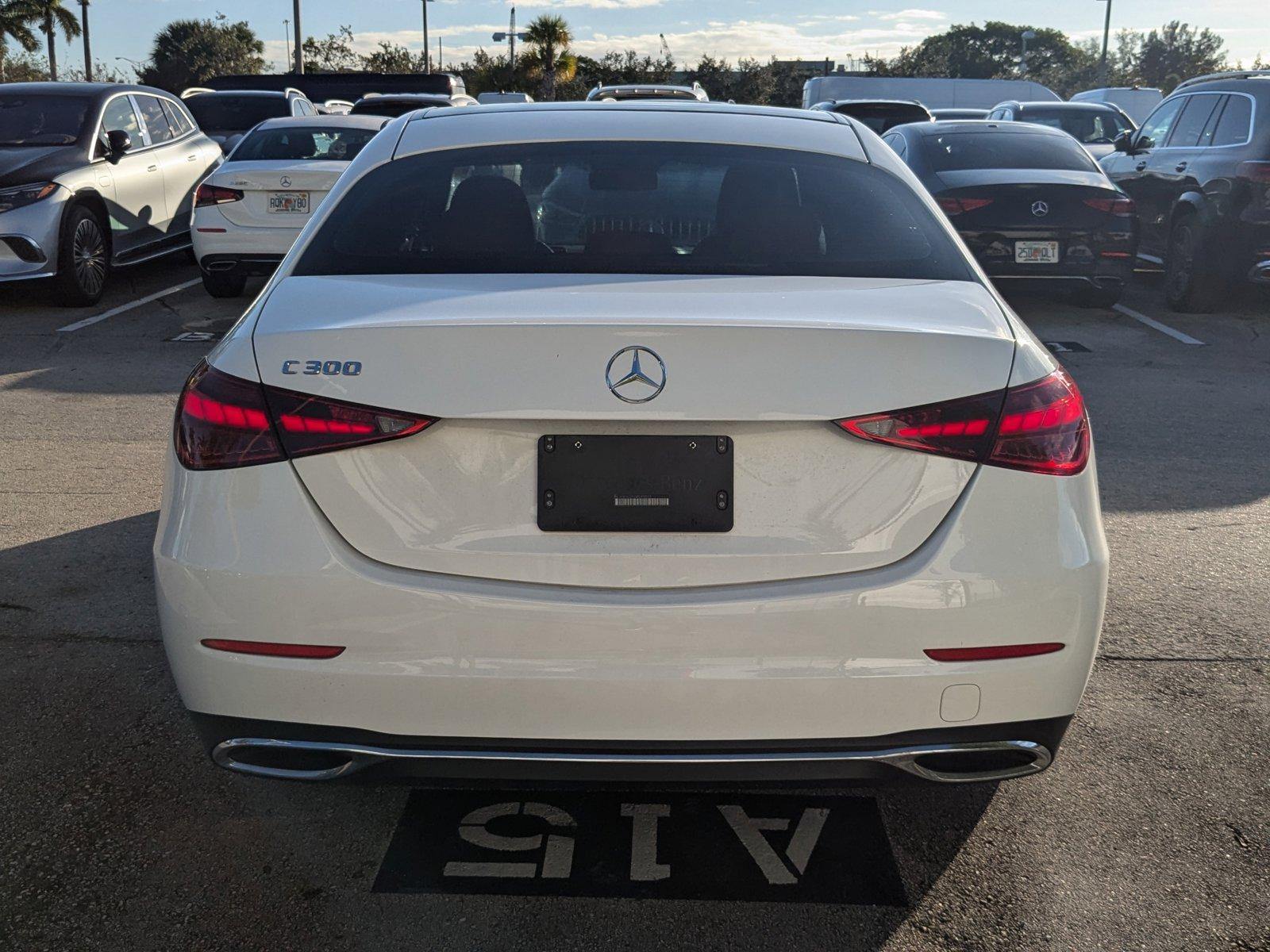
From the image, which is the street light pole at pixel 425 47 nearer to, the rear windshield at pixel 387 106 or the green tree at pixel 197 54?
the green tree at pixel 197 54

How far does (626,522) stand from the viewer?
241 centimetres

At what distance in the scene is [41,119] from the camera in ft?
37.3

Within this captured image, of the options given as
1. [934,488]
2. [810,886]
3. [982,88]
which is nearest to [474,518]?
[934,488]

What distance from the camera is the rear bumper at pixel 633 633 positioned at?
7.85 ft

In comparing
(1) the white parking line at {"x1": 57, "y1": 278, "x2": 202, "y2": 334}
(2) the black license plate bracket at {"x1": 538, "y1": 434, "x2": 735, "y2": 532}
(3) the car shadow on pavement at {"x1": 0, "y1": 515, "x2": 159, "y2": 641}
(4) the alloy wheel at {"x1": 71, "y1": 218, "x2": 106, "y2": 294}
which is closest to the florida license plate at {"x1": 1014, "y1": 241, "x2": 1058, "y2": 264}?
(3) the car shadow on pavement at {"x1": 0, "y1": 515, "x2": 159, "y2": 641}

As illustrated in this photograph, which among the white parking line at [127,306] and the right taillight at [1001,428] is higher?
the right taillight at [1001,428]

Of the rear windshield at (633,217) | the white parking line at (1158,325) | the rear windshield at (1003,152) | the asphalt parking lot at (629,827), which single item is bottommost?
the white parking line at (1158,325)

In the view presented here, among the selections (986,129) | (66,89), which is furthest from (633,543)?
(66,89)

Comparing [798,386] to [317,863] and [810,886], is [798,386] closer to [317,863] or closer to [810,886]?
[810,886]

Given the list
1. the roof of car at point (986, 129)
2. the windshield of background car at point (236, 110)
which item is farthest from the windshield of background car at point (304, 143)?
the windshield of background car at point (236, 110)

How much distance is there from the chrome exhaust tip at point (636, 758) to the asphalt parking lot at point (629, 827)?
0.34 ft

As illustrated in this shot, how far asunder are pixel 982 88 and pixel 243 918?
34.5 metres

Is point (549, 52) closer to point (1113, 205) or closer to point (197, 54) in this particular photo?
point (197, 54)

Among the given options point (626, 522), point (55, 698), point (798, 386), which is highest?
point (798, 386)
